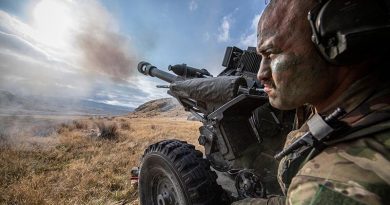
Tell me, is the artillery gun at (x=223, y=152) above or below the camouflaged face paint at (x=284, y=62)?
below

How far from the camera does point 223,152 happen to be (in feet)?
12.2

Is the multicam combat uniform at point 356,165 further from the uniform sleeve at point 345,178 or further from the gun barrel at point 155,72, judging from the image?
the gun barrel at point 155,72

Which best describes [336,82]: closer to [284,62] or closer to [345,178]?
[284,62]

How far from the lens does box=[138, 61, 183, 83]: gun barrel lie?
6068 mm

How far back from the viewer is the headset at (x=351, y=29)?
49.3 inches

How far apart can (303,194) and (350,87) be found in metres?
0.60

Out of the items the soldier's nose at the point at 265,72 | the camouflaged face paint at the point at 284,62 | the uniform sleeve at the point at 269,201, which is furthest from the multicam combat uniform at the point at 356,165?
the uniform sleeve at the point at 269,201

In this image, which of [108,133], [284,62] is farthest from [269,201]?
[108,133]

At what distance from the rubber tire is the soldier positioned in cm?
149

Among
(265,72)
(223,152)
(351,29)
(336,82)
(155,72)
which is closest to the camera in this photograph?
(351,29)

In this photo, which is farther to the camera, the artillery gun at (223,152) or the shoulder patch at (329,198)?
the artillery gun at (223,152)

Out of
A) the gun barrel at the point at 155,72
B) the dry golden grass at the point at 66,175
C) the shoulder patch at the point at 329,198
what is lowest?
the dry golden grass at the point at 66,175

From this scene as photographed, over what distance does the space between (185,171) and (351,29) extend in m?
2.34

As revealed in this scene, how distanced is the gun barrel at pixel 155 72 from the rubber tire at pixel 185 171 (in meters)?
2.24
